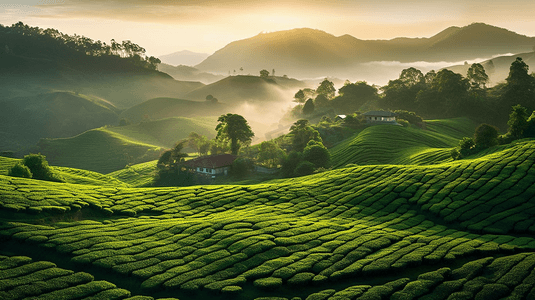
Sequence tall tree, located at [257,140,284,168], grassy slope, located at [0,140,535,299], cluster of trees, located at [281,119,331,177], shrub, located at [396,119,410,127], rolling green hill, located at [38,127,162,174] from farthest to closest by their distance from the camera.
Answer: rolling green hill, located at [38,127,162,174] → shrub, located at [396,119,410,127] → tall tree, located at [257,140,284,168] → cluster of trees, located at [281,119,331,177] → grassy slope, located at [0,140,535,299]

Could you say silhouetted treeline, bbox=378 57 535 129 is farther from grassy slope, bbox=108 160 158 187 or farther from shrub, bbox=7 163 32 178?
shrub, bbox=7 163 32 178

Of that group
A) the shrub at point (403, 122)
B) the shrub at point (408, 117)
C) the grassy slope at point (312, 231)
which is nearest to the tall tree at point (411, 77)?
the shrub at point (408, 117)

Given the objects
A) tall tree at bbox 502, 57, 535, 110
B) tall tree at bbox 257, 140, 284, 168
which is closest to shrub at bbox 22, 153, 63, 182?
tall tree at bbox 257, 140, 284, 168

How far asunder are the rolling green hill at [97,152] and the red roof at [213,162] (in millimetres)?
52993

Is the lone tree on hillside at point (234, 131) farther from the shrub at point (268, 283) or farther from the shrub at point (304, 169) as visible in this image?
the shrub at point (268, 283)

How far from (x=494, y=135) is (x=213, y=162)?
2647 inches

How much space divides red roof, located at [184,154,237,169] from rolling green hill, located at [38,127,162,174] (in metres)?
53.0

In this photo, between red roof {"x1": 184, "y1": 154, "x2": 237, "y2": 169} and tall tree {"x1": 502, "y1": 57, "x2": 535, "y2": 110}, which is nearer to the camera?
red roof {"x1": 184, "y1": 154, "x2": 237, "y2": 169}

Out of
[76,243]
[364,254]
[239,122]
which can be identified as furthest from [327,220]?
[239,122]

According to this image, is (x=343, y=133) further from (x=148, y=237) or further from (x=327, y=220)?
(x=148, y=237)

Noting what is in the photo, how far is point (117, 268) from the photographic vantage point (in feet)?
111

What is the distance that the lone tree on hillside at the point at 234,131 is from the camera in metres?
113

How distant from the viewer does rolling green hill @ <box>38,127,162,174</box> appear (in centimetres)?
14912

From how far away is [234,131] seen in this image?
114 metres
